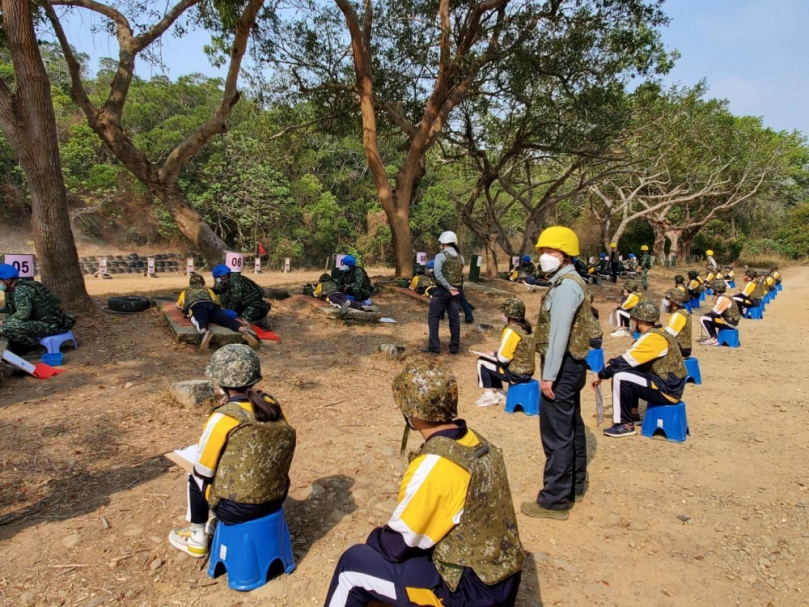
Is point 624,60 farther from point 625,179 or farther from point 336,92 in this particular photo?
point 625,179

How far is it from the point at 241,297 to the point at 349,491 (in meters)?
4.98

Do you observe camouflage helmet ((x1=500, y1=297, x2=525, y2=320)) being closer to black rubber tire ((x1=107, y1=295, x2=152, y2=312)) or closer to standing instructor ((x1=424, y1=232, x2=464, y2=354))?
Answer: standing instructor ((x1=424, y1=232, x2=464, y2=354))

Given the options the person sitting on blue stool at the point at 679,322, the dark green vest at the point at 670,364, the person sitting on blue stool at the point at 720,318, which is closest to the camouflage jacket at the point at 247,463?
the dark green vest at the point at 670,364

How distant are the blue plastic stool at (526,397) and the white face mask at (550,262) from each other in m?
2.26

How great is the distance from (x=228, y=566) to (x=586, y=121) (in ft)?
45.9

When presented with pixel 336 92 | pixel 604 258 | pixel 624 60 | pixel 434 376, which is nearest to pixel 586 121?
pixel 624 60

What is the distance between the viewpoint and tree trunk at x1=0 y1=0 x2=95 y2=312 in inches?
258

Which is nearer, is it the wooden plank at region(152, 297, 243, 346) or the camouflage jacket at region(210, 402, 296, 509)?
the camouflage jacket at region(210, 402, 296, 509)

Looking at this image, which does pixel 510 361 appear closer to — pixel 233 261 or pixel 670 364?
pixel 670 364

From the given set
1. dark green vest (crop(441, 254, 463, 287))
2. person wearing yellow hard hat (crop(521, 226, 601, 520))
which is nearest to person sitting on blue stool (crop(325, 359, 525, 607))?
person wearing yellow hard hat (crop(521, 226, 601, 520))

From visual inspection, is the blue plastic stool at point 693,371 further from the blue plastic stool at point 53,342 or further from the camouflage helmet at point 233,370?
the blue plastic stool at point 53,342

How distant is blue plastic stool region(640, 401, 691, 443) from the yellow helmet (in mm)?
2291

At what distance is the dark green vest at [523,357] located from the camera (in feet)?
16.9

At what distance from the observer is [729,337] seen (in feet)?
30.4
